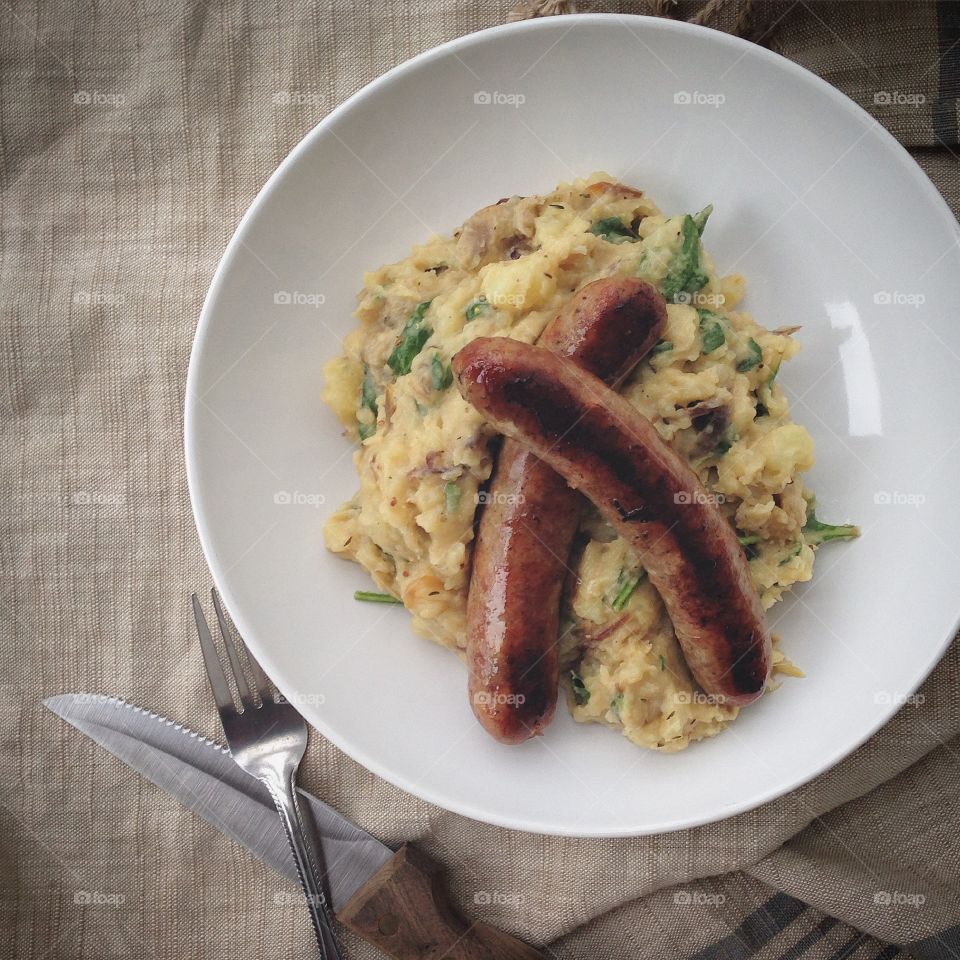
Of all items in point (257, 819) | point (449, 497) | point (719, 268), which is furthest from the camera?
point (257, 819)

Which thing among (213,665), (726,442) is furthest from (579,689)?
(213,665)

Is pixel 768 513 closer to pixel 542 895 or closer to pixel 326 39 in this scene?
pixel 542 895

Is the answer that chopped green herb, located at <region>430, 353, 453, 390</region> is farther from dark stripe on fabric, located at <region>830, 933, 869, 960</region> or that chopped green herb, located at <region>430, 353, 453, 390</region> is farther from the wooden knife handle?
dark stripe on fabric, located at <region>830, 933, 869, 960</region>

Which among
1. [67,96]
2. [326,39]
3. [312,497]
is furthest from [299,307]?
[67,96]

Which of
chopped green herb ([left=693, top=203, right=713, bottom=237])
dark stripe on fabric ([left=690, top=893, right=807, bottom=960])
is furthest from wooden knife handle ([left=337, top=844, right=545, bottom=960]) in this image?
chopped green herb ([left=693, top=203, right=713, bottom=237])

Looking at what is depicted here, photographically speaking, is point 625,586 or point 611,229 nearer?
point 625,586

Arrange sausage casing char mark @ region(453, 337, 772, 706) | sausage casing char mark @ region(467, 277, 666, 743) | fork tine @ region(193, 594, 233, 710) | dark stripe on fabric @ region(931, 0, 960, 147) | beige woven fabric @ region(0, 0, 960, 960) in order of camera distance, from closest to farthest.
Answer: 1. sausage casing char mark @ region(453, 337, 772, 706)
2. sausage casing char mark @ region(467, 277, 666, 743)
3. dark stripe on fabric @ region(931, 0, 960, 147)
4. fork tine @ region(193, 594, 233, 710)
5. beige woven fabric @ region(0, 0, 960, 960)

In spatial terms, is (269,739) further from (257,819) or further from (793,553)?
(793,553)
